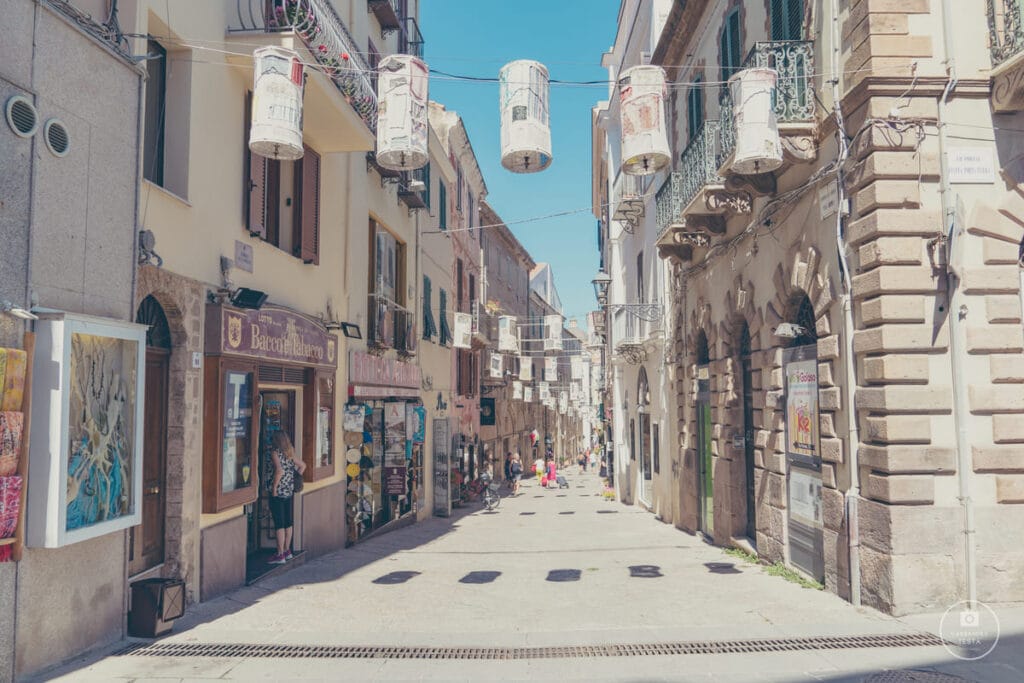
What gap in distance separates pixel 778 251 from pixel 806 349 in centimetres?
154

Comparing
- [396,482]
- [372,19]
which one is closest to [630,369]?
[396,482]

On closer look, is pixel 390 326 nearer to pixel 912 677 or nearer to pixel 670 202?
pixel 670 202

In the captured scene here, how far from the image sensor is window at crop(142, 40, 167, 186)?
8523mm

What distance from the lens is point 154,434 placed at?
27.3ft

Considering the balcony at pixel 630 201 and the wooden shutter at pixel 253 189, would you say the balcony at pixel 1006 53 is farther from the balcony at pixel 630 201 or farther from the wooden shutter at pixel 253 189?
the balcony at pixel 630 201

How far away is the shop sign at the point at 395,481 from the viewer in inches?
659

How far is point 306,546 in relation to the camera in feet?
39.1

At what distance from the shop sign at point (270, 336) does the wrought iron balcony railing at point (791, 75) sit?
22.1 ft

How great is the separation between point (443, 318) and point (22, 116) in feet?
59.1

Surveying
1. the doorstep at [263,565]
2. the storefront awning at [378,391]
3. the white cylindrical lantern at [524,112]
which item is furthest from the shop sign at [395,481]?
the white cylindrical lantern at [524,112]

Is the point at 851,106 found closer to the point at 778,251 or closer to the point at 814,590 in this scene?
the point at 778,251

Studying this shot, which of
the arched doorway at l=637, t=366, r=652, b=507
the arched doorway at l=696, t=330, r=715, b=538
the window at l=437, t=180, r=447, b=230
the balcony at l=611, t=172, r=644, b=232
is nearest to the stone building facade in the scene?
the arched doorway at l=696, t=330, r=715, b=538

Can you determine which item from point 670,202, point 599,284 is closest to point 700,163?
point 670,202

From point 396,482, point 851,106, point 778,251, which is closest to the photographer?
point 851,106
